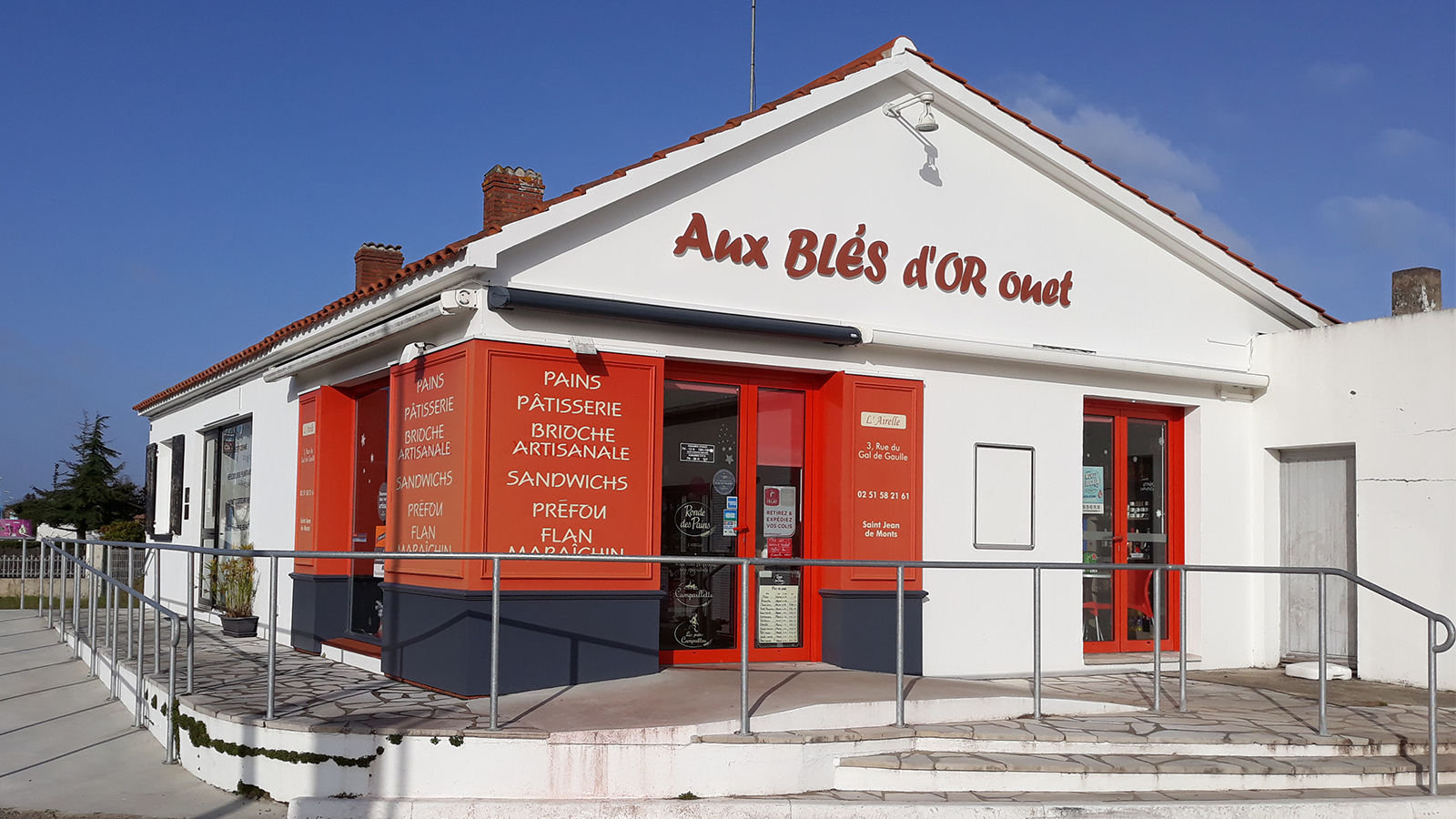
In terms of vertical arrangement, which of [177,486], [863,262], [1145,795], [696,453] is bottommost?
[1145,795]

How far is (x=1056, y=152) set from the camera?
10.5 meters

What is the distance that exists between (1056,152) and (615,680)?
594cm

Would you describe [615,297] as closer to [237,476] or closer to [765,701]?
[765,701]

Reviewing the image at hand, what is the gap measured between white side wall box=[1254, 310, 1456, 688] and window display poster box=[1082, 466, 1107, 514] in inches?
75.7

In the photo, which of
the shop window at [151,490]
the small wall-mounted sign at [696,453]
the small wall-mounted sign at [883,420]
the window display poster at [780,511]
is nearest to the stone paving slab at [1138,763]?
the window display poster at [780,511]

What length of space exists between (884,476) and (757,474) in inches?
39.8

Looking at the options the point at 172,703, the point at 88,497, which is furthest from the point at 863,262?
the point at 88,497

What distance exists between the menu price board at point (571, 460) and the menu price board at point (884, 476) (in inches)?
66.8

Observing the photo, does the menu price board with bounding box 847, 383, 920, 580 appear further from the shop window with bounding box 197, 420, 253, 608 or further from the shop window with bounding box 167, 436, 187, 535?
the shop window with bounding box 167, 436, 187, 535

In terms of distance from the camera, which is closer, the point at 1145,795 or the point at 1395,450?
the point at 1145,795

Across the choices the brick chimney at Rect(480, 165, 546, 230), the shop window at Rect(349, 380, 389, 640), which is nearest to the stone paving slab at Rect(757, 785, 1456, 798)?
→ the shop window at Rect(349, 380, 389, 640)

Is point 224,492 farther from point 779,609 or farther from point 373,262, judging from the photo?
point 779,609

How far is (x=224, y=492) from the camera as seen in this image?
14.4m

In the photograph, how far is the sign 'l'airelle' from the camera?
29.2 feet
